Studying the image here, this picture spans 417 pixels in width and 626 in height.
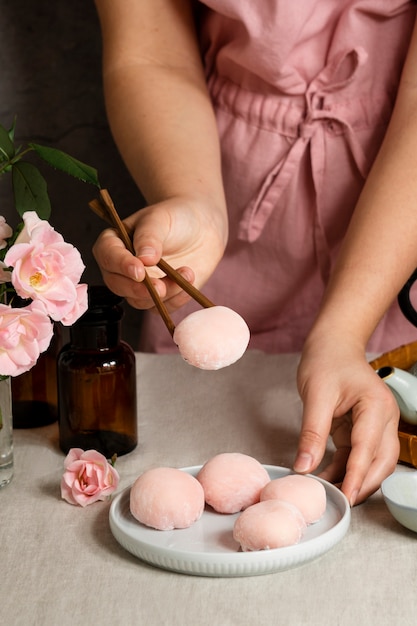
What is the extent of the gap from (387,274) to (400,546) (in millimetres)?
399

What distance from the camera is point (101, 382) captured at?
3.25 ft

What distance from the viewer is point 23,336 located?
786mm

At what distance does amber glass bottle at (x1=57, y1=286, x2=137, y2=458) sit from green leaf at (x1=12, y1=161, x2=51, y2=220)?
14cm

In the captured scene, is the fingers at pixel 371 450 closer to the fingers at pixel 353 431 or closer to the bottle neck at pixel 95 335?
the fingers at pixel 353 431

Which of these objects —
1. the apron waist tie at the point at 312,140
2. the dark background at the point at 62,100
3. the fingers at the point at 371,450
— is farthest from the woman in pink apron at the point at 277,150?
the dark background at the point at 62,100

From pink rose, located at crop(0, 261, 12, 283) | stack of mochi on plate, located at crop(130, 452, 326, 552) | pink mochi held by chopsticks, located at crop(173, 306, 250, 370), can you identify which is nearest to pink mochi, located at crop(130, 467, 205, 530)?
stack of mochi on plate, located at crop(130, 452, 326, 552)

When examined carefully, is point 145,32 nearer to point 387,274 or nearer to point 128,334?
point 387,274

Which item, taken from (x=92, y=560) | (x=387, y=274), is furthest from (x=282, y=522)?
(x=387, y=274)

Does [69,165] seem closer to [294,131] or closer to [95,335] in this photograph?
[95,335]

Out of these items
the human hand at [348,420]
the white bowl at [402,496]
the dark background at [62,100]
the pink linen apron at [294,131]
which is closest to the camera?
the white bowl at [402,496]

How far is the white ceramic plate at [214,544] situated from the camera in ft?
2.42

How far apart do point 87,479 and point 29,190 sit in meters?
0.29

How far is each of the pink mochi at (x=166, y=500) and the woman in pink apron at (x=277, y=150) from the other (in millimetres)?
257

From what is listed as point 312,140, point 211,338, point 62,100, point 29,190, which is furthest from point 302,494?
point 62,100
